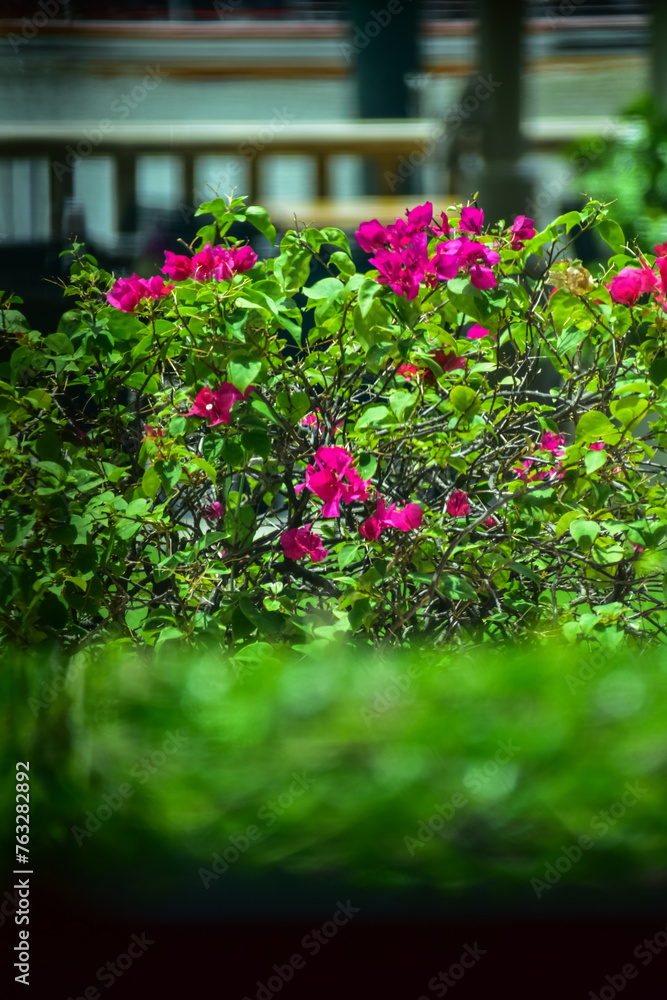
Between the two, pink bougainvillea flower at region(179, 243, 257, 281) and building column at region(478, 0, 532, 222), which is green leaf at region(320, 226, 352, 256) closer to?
pink bougainvillea flower at region(179, 243, 257, 281)

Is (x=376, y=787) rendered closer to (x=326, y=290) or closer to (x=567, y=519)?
(x=567, y=519)

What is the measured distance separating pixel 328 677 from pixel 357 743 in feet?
0.29

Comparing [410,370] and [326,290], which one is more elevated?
[326,290]

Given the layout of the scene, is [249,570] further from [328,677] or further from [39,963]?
[39,963]

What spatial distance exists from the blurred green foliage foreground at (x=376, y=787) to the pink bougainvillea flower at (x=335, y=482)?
0.45 meters

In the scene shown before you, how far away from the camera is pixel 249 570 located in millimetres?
1825

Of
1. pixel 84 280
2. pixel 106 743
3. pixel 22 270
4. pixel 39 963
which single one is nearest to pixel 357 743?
pixel 106 743

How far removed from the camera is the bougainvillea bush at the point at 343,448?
4.76 feet
